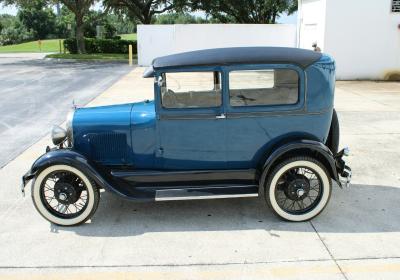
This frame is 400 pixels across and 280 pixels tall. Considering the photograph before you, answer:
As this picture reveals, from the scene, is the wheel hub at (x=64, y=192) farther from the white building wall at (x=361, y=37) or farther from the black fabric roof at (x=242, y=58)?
the white building wall at (x=361, y=37)

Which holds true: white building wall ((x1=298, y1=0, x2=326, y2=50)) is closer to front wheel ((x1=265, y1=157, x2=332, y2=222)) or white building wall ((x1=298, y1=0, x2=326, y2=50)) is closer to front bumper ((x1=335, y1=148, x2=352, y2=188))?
front bumper ((x1=335, y1=148, x2=352, y2=188))

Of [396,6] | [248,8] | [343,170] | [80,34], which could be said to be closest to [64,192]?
[343,170]

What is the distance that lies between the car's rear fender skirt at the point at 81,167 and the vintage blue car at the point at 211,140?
0.01m

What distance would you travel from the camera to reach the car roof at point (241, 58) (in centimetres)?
470

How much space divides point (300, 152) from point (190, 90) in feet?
4.54

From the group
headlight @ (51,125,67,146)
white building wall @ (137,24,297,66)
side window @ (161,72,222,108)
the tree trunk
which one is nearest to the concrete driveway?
headlight @ (51,125,67,146)

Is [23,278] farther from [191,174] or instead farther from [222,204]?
[222,204]

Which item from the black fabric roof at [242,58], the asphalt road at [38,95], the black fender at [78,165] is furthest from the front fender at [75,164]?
the asphalt road at [38,95]

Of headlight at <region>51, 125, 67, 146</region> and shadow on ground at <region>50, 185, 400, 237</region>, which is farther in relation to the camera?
headlight at <region>51, 125, 67, 146</region>

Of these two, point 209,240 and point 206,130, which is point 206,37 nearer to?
point 206,130

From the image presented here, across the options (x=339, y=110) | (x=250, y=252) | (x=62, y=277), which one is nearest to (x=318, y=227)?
(x=250, y=252)

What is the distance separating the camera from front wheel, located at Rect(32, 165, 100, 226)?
15.4 feet

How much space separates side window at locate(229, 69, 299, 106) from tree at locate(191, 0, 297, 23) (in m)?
32.6

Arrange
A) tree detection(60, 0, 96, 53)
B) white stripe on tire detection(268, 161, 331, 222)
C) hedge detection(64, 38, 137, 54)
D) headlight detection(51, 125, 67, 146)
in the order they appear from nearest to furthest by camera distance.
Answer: white stripe on tire detection(268, 161, 331, 222)
headlight detection(51, 125, 67, 146)
tree detection(60, 0, 96, 53)
hedge detection(64, 38, 137, 54)
